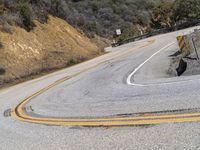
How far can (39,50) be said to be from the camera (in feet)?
97.8

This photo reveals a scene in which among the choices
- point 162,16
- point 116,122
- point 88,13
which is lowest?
point 116,122

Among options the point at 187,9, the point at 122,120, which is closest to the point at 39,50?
the point at 122,120

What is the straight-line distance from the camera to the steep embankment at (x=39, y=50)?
84.2 feet

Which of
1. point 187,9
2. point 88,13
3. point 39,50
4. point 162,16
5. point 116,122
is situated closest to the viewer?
point 116,122

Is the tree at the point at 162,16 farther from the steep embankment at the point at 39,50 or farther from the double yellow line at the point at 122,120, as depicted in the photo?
the double yellow line at the point at 122,120

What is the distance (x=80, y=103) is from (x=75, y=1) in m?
57.3

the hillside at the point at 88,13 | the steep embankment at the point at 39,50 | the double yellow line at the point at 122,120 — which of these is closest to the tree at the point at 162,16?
the hillside at the point at 88,13

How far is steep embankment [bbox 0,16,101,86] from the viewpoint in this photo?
2566cm

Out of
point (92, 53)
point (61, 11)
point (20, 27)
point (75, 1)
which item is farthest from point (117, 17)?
point (20, 27)

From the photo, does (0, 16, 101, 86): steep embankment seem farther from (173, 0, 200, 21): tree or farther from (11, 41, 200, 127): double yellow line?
(173, 0, 200, 21): tree

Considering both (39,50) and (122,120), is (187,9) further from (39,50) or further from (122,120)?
(122,120)

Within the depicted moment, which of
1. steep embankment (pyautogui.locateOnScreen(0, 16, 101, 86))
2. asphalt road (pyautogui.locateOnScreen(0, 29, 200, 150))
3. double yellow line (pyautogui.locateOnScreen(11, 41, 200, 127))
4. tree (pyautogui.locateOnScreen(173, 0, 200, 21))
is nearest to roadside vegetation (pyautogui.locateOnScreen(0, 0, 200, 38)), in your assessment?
tree (pyautogui.locateOnScreen(173, 0, 200, 21))

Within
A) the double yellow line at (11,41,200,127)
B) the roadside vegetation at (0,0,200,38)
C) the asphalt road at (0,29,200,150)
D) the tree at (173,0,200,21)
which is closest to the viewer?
the asphalt road at (0,29,200,150)

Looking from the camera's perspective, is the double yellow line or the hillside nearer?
the double yellow line
